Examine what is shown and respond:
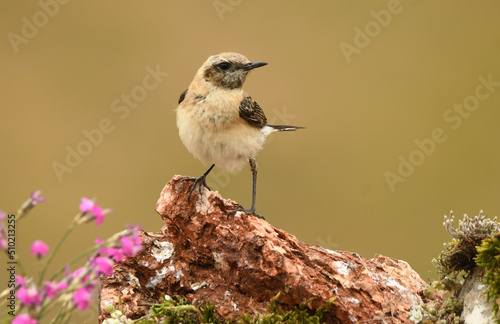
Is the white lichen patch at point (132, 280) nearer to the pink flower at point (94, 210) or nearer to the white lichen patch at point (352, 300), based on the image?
the white lichen patch at point (352, 300)

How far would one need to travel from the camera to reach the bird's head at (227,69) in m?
4.72

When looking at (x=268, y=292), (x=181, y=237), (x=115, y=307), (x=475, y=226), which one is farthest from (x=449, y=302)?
(x=115, y=307)

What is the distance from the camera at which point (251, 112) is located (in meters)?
4.73

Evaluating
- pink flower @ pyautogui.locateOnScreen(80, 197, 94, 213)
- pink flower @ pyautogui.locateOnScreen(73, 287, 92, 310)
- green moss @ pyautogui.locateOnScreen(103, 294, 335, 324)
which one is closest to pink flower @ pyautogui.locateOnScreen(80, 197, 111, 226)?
pink flower @ pyautogui.locateOnScreen(80, 197, 94, 213)

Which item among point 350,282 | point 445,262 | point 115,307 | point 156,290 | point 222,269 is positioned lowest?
point 115,307

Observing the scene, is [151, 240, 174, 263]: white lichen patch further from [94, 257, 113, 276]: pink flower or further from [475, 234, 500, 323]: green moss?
[475, 234, 500, 323]: green moss

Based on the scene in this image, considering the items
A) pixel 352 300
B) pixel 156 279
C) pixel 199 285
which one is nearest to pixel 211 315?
pixel 199 285

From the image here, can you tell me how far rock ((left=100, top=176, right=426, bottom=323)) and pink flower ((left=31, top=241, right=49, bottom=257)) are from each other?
198 cm

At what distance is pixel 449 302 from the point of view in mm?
3436

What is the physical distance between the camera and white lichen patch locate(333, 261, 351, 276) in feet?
12.3

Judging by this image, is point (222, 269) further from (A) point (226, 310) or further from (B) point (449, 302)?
(B) point (449, 302)

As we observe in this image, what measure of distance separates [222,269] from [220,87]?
172cm

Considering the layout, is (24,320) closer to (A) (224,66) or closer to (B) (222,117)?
(B) (222,117)

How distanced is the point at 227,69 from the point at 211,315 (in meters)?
2.26
